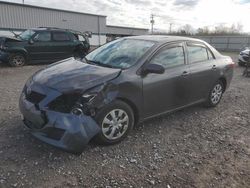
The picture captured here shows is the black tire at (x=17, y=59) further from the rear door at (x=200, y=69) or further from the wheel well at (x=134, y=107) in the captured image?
the wheel well at (x=134, y=107)

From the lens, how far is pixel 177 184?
9.45 feet

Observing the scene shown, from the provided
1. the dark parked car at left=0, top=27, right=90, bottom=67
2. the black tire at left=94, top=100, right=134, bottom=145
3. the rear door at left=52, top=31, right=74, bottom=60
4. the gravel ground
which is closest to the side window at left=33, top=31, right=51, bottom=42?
the dark parked car at left=0, top=27, right=90, bottom=67

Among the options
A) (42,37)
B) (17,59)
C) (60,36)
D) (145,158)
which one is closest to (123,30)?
(60,36)

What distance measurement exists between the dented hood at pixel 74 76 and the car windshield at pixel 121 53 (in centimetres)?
29

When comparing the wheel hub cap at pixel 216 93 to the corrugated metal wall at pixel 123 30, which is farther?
the corrugated metal wall at pixel 123 30

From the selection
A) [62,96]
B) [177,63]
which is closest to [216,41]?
[177,63]

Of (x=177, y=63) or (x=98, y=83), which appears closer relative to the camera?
(x=98, y=83)

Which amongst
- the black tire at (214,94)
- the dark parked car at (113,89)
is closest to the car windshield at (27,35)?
the dark parked car at (113,89)

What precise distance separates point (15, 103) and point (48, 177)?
2.97m

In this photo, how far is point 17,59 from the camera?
10547 mm

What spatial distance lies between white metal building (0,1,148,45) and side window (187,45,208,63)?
22062mm

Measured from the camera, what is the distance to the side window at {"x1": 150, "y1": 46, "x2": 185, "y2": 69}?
4157 millimetres

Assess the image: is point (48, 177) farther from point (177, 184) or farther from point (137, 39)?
point (137, 39)

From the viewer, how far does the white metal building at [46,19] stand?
23.2 m
